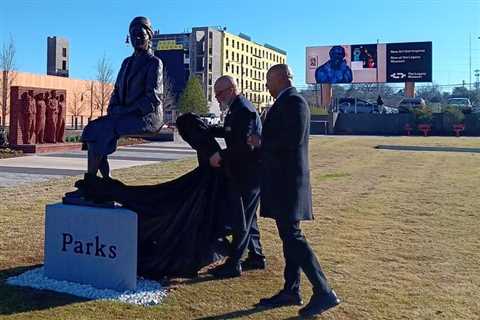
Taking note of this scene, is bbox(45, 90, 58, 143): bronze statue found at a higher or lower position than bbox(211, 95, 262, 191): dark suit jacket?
higher

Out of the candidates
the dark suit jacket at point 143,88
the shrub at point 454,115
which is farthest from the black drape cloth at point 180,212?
the shrub at point 454,115

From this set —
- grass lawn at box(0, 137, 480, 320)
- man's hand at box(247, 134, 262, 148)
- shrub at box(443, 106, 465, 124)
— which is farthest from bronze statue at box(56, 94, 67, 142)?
shrub at box(443, 106, 465, 124)

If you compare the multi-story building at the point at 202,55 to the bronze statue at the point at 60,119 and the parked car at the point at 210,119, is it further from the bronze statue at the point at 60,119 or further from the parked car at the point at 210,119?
the bronze statue at the point at 60,119

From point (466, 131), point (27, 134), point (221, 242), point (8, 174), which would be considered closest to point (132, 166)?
point (8, 174)

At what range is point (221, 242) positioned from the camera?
527 centimetres

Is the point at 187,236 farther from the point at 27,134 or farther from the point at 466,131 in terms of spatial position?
the point at 466,131

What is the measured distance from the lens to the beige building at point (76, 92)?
59528mm

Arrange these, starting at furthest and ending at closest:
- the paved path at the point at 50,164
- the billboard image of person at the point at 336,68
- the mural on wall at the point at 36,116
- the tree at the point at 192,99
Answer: the tree at the point at 192,99
the billboard image of person at the point at 336,68
the mural on wall at the point at 36,116
the paved path at the point at 50,164

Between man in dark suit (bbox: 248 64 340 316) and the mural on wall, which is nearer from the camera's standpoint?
man in dark suit (bbox: 248 64 340 316)

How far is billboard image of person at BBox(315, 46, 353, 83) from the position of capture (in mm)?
49875

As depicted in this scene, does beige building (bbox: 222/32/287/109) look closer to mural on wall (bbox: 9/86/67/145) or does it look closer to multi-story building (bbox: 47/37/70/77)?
multi-story building (bbox: 47/37/70/77)

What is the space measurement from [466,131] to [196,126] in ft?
132

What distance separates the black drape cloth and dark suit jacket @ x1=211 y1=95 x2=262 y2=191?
13cm

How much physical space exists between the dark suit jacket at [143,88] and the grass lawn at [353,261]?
1431mm
